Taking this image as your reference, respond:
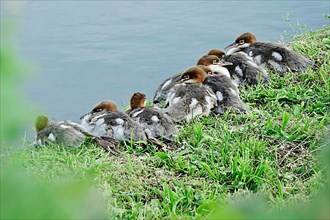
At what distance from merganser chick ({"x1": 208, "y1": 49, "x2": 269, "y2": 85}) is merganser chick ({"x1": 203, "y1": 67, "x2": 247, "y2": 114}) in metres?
0.29

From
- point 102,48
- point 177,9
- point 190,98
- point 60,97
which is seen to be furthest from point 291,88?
point 177,9

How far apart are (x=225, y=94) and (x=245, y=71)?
0.55 m

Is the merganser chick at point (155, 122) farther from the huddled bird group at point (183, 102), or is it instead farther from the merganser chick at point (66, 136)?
the merganser chick at point (66, 136)

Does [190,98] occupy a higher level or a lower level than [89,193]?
lower

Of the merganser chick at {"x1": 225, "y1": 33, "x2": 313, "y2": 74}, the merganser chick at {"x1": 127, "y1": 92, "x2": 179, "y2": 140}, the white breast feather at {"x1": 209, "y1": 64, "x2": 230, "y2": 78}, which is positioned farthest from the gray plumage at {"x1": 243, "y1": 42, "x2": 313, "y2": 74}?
the merganser chick at {"x1": 127, "y1": 92, "x2": 179, "y2": 140}

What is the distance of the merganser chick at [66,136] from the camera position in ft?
11.5

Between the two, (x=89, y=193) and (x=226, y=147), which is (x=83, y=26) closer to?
(x=226, y=147)

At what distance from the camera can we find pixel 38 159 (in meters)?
3.24

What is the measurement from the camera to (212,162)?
3.23 metres

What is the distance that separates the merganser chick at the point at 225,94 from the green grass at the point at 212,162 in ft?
0.24

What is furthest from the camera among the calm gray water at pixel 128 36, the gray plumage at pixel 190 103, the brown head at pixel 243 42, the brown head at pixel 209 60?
the calm gray water at pixel 128 36

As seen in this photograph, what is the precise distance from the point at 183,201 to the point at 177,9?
5962 millimetres

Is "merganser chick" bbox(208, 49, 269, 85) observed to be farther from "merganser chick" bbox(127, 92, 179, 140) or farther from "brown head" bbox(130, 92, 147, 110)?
"merganser chick" bbox(127, 92, 179, 140)

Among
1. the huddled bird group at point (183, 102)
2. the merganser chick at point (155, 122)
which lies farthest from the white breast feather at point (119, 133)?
the merganser chick at point (155, 122)
